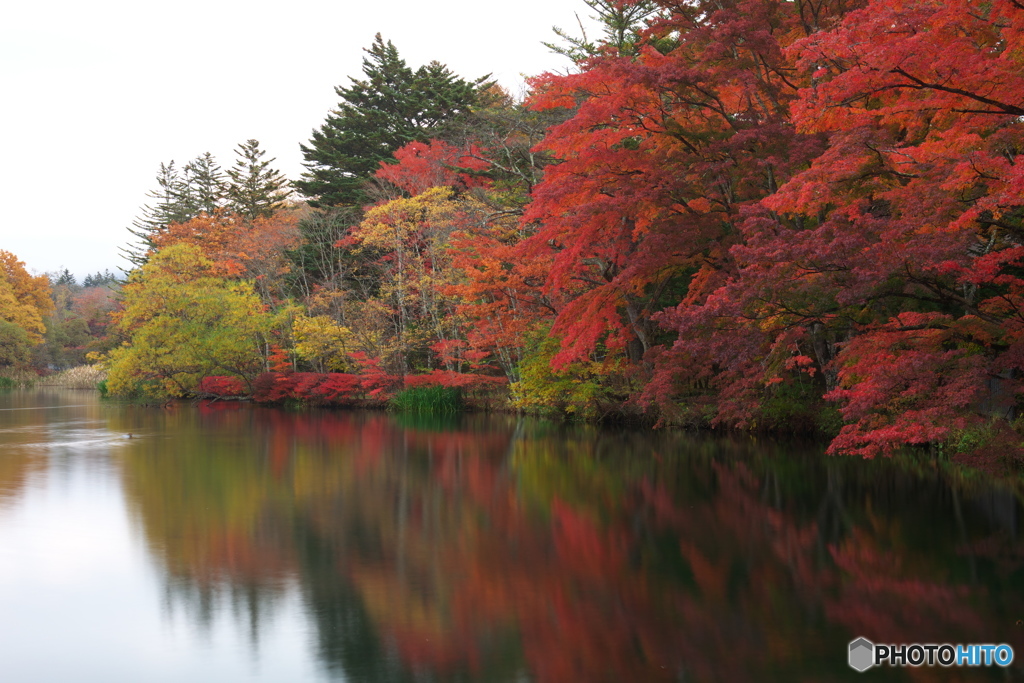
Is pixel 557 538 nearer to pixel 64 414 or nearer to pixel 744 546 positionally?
pixel 744 546

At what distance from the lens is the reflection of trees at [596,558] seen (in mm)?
5184

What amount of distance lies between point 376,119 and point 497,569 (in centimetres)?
3290

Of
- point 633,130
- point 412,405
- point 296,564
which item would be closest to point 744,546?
point 296,564

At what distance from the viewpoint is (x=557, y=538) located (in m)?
8.48

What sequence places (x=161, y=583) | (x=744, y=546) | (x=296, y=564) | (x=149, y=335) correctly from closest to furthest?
1. (x=161, y=583)
2. (x=296, y=564)
3. (x=744, y=546)
4. (x=149, y=335)

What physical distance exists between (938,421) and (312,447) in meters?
11.7

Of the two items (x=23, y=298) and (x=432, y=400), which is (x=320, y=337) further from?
(x=23, y=298)

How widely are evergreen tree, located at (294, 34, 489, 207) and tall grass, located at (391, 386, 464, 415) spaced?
1115 centimetres

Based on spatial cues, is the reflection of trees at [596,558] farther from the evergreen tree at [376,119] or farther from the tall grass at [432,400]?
the evergreen tree at [376,119]

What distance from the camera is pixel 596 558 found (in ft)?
24.8

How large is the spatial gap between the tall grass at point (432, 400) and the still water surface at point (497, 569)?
1280cm

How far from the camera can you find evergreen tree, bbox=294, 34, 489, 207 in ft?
120

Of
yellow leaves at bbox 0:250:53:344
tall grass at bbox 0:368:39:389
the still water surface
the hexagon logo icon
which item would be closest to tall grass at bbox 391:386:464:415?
the still water surface

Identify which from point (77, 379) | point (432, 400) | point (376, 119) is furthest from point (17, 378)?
point (432, 400)
